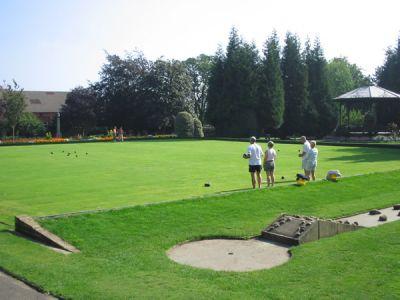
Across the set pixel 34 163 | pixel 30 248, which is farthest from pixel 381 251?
pixel 34 163

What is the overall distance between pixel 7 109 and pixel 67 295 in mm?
53493

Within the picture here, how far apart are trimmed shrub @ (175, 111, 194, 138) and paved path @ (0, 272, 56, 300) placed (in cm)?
4773

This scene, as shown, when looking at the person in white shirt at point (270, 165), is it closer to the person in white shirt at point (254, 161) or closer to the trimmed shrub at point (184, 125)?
the person in white shirt at point (254, 161)

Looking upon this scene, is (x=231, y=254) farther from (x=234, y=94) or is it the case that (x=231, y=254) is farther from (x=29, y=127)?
(x=29, y=127)

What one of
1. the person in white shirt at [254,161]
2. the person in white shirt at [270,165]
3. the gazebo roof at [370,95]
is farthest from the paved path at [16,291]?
the gazebo roof at [370,95]

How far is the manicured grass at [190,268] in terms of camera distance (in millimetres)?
7148

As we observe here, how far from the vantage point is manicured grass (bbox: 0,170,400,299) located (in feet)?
23.5

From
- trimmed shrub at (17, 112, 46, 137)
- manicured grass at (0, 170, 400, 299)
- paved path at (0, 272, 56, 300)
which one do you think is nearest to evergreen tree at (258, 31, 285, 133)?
trimmed shrub at (17, 112, 46, 137)

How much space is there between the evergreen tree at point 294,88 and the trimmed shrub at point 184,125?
1169 centimetres

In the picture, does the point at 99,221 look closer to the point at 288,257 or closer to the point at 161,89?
the point at 288,257

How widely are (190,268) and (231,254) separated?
4.14 ft

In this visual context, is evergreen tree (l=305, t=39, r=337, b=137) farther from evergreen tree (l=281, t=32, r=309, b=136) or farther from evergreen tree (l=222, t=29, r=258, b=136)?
evergreen tree (l=222, t=29, r=258, b=136)

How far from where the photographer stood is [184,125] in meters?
55.4

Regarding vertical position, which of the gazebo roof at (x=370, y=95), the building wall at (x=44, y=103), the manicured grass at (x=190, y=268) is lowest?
the manicured grass at (x=190, y=268)
